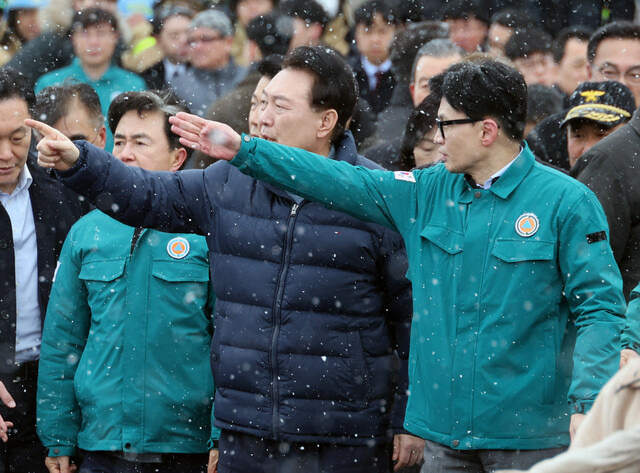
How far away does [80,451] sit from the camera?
5.35m

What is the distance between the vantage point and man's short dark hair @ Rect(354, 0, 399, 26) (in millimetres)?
10305

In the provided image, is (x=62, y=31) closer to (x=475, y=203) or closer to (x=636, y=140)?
(x=636, y=140)

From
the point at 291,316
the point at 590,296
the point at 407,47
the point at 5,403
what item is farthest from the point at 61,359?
the point at 407,47

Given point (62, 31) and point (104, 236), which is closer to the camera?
point (104, 236)

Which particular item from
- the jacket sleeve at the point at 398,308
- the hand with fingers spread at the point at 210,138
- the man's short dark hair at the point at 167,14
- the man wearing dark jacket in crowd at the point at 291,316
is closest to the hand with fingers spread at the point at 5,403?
the man wearing dark jacket in crowd at the point at 291,316

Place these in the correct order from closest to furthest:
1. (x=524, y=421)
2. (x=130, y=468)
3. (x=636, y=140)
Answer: (x=524, y=421) → (x=130, y=468) → (x=636, y=140)

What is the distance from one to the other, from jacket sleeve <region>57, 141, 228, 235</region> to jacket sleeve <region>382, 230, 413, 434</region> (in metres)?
0.79

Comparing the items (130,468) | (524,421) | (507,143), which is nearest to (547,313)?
(524,421)

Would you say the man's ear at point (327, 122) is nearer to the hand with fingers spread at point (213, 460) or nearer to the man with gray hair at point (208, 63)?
the hand with fingers spread at point (213, 460)

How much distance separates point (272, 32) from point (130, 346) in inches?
201

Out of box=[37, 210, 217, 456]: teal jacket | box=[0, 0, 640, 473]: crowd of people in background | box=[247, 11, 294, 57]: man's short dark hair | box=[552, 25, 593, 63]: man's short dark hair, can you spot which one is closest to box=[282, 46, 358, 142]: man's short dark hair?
box=[0, 0, 640, 473]: crowd of people in background

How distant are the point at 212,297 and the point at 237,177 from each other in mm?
762

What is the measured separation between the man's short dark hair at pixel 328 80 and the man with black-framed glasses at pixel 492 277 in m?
0.61

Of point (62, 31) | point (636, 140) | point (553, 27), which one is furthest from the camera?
point (553, 27)
